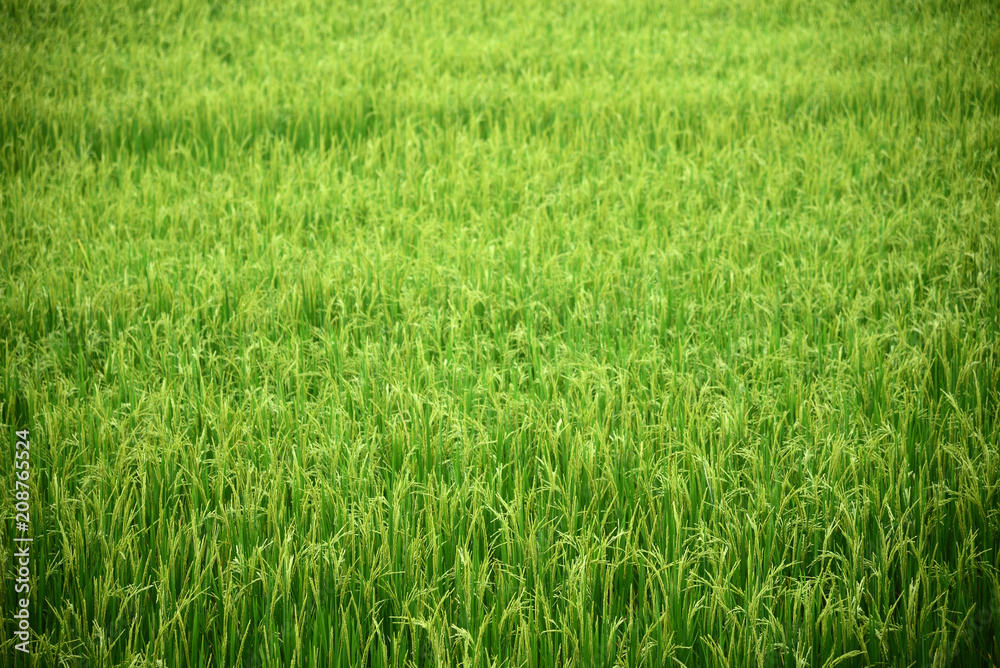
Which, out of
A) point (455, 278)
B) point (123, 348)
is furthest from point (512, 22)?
point (123, 348)

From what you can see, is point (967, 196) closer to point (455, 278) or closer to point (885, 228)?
point (885, 228)

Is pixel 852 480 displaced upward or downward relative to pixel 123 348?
downward

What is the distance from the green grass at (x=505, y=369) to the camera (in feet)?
5.17

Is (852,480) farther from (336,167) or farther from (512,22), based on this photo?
(512,22)

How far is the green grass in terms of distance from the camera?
1.58 m

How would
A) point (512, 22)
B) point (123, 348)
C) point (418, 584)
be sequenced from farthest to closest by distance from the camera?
point (512, 22), point (123, 348), point (418, 584)

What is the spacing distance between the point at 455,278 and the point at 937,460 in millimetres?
1894

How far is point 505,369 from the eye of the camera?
243cm

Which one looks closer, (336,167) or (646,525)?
(646,525)

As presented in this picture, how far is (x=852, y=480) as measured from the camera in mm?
1926

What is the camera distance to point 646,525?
1802 mm

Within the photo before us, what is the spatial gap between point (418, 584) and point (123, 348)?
1554 millimetres

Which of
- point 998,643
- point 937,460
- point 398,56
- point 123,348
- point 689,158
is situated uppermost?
point 398,56

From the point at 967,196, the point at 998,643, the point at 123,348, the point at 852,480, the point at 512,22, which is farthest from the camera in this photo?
the point at 512,22
